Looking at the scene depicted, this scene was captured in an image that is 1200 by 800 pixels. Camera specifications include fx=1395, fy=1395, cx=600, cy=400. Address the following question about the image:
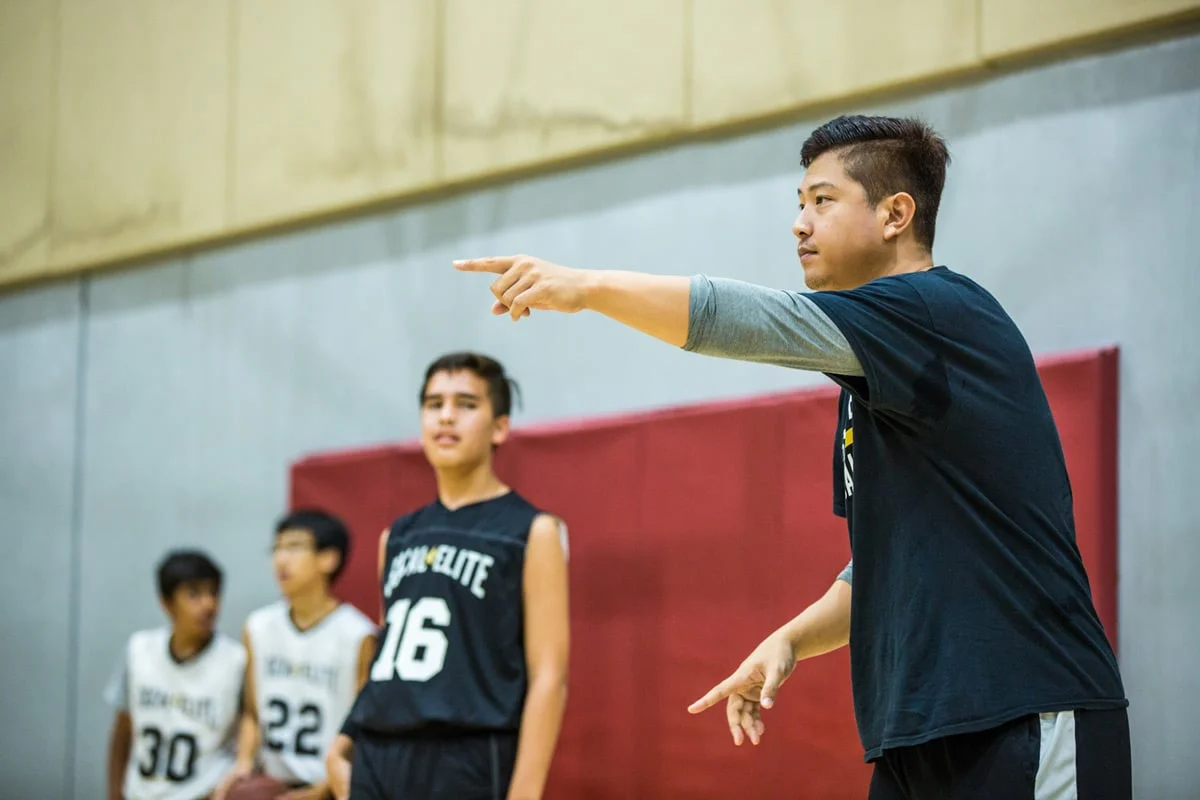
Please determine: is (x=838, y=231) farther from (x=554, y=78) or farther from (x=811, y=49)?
(x=554, y=78)

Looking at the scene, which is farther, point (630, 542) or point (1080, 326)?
point (630, 542)

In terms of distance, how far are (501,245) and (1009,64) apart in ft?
6.32

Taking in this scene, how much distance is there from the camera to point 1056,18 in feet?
12.6

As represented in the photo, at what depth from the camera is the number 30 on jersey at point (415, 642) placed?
3693mm

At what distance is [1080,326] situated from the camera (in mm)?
3727

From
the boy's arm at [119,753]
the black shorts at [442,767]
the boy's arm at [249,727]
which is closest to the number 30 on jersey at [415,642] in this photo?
the black shorts at [442,767]

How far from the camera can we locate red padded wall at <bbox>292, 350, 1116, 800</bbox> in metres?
3.91

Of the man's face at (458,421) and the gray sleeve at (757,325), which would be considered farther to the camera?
the man's face at (458,421)

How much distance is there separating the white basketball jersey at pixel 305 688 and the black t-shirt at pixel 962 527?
2810 millimetres

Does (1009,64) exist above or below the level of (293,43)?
below

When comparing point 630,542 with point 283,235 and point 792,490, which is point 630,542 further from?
point 283,235

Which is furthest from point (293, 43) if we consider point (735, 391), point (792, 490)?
point (792, 490)

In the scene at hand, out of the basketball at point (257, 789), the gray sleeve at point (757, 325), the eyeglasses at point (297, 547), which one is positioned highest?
the gray sleeve at point (757, 325)

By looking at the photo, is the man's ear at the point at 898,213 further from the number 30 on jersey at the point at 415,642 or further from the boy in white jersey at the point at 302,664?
the boy in white jersey at the point at 302,664
